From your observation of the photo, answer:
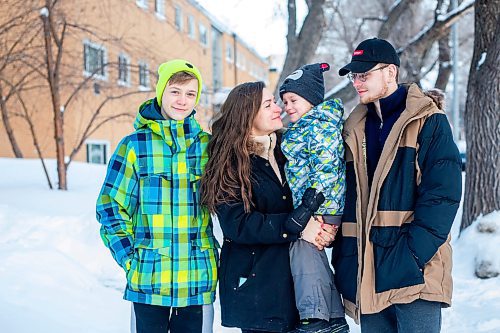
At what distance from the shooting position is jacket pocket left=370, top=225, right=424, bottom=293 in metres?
2.59

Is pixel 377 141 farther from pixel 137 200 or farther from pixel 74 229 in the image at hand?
pixel 74 229

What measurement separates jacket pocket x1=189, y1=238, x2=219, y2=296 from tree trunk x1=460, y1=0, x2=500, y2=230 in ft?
14.4

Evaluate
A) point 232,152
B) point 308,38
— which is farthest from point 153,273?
point 308,38

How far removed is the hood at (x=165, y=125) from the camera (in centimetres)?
299

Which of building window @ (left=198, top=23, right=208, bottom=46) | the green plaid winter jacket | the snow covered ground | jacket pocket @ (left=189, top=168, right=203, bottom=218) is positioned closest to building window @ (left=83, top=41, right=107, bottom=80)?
the snow covered ground

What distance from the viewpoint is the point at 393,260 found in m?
2.65

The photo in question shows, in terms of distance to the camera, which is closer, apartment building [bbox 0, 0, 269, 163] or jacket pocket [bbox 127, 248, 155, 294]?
jacket pocket [bbox 127, 248, 155, 294]

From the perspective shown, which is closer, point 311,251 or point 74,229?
point 311,251

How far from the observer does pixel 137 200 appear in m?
3.00

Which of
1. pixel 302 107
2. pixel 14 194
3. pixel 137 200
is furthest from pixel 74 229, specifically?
pixel 302 107

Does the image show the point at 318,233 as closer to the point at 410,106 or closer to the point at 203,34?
the point at 410,106

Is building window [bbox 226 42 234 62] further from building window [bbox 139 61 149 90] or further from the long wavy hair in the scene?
the long wavy hair

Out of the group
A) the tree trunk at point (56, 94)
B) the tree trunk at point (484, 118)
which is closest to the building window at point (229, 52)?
the tree trunk at point (56, 94)

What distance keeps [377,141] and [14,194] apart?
7344mm
